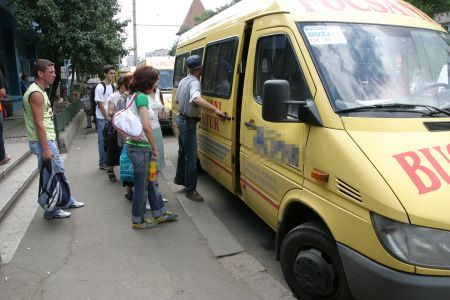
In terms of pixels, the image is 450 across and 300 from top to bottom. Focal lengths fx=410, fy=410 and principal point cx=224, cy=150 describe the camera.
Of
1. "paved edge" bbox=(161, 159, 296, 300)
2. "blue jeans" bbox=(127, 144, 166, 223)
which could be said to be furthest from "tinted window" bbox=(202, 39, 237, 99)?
"paved edge" bbox=(161, 159, 296, 300)

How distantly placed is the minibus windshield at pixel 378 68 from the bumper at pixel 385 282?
100cm

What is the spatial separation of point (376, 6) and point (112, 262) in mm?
3255

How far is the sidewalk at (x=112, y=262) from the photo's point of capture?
3301 mm

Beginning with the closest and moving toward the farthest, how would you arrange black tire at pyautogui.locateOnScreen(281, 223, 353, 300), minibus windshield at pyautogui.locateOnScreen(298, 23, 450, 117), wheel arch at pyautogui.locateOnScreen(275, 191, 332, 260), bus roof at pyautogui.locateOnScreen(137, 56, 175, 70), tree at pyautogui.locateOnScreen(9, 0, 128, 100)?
black tire at pyautogui.locateOnScreen(281, 223, 353, 300)
minibus windshield at pyautogui.locateOnScreen(298, 23, 450, 117)
wheel arch at pyautogui.locateOnScreen(275, 191, 332, 260)
tree at pyautogui.locateOnScreen(9, 0, 128, 100)
bus roof at pyautogui.locateOnScreen(137, 56, 175, 70)

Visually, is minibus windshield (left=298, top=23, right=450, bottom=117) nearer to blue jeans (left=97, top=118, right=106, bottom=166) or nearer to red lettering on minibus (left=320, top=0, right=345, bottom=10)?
red lettering on minibus (left=320, top=0, right=345, bottom=10)

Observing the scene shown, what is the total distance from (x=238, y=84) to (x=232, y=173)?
3.21ft

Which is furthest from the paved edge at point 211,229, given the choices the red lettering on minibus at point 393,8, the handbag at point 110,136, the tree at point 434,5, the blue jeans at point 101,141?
the tree at point 434,5

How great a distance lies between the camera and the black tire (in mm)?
2682

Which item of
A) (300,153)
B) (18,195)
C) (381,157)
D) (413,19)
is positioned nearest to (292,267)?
(300,153)

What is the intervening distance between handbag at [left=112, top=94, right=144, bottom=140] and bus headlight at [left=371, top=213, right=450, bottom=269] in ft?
8.99

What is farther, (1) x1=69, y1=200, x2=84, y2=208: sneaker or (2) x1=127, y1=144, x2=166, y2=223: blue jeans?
(1) x1=69, y1=200, x2=84, y2=208: sneaker

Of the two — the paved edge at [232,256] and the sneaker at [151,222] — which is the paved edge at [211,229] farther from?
the sneaker at [151,222]

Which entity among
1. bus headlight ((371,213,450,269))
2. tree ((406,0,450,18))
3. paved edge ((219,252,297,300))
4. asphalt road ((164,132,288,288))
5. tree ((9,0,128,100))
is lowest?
asphalt road ((164,132,288,288))

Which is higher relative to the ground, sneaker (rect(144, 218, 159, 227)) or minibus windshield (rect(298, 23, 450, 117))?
minibus windshield (rect(298, 23, 450, 117))
